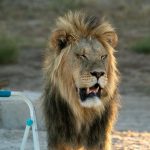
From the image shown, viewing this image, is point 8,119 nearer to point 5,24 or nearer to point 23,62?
point 23,62

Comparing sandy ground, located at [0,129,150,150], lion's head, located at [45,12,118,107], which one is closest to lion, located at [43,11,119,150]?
lion's head, located at [45,12,118,107]

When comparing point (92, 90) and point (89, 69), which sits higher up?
point (89, 69)

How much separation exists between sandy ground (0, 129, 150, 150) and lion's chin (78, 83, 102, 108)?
71.3 inches

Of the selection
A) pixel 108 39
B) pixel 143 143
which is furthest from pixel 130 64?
pixel 108 39

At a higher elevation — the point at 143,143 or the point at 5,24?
the point at 5,24

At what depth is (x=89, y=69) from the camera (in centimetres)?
605

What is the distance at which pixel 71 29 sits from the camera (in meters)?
6.35

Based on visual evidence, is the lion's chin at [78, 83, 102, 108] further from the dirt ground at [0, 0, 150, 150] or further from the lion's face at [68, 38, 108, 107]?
the dirt ground at [0, 0, 150, 150]

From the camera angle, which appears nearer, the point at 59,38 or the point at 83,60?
the point at 83,60

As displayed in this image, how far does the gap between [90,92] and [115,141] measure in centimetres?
245

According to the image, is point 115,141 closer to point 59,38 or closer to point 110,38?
point 110,38

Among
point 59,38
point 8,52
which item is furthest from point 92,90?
point 8,52

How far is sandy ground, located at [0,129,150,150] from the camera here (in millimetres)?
8023

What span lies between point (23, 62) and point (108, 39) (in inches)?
473
